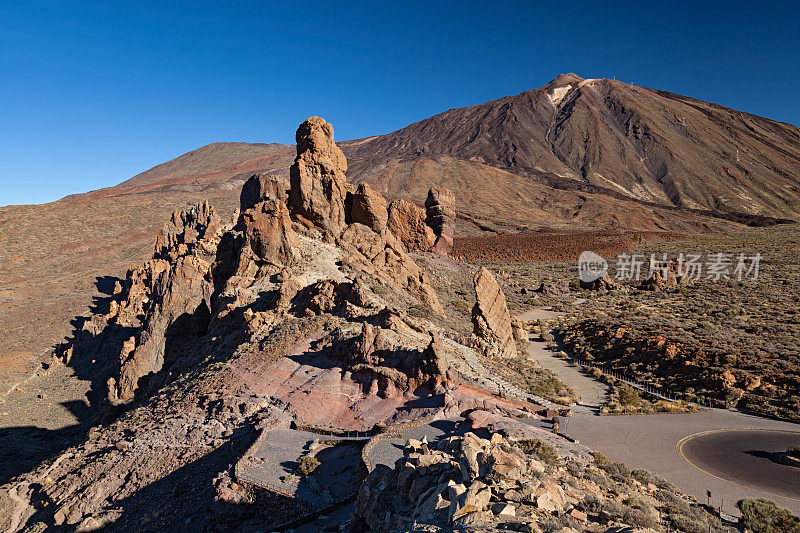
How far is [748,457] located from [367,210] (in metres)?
22.5

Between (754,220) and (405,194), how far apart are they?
247ft

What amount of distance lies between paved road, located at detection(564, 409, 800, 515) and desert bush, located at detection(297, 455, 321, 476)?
8.07 metres

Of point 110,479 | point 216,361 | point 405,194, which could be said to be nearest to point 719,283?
point 216,361

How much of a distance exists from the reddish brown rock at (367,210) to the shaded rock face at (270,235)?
21.1 feet

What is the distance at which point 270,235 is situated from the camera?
917 inches

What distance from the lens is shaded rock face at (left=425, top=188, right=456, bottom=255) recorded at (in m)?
46.5

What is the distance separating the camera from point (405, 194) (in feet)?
330

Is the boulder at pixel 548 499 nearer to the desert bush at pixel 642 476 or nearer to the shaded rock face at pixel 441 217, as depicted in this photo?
the desert bush at pixel 642 476

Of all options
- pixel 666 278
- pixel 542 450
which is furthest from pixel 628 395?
pixel 666 278

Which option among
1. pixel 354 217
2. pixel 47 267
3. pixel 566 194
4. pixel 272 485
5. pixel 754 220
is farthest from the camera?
pixel 566 194

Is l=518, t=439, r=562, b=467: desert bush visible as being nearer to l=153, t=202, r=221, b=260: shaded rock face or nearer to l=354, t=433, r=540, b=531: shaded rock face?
l=354, t=433, r=540, b=531: shaded rock face

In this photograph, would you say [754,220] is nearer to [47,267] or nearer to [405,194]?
[405,194]

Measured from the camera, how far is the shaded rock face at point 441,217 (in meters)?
46.5

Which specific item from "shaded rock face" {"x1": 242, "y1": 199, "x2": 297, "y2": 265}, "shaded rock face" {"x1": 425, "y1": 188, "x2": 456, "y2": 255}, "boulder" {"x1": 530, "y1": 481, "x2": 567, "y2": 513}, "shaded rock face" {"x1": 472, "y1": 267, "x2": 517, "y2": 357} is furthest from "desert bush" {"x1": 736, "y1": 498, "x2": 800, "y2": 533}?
"shaded rock face" {"x1": 425, "y1": 188, "x2": 456, "y2": 255}
